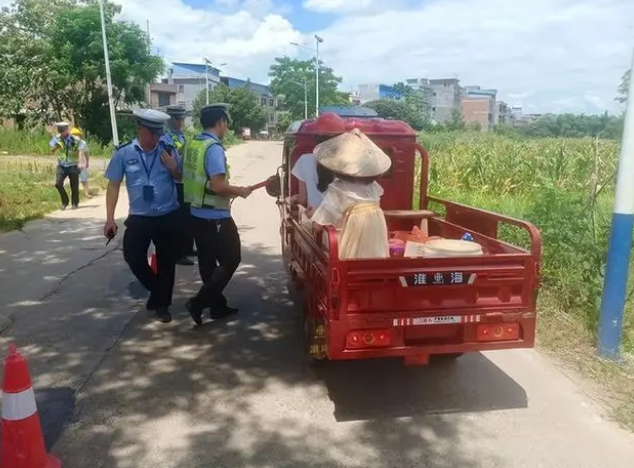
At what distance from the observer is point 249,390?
418 cm

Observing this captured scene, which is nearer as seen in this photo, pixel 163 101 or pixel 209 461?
pixel 209 461

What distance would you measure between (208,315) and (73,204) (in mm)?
7386

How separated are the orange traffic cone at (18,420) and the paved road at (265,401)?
0.34 meters

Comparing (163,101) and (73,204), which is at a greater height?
(163,101)

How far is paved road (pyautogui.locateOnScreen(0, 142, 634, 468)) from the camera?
11.1 ft

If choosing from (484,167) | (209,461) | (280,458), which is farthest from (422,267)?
(484,167)

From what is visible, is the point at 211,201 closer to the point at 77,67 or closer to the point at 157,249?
the point at 157,249

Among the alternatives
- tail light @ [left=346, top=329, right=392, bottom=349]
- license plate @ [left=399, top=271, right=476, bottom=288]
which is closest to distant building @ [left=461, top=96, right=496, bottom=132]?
license plate @ [left=399, top=271, right=476, bottom=288]

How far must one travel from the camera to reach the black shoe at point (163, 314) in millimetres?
5465

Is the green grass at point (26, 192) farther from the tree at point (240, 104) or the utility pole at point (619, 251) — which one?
the tree at point (240, 104)

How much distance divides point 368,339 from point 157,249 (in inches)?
99.7

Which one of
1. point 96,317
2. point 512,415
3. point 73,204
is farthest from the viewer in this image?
point 73,204

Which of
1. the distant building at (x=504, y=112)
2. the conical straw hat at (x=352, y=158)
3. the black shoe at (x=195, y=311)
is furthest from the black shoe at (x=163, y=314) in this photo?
the distant building at (x=504, y=112)

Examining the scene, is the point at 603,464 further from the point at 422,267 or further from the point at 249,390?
Answer: the point at 249,390
